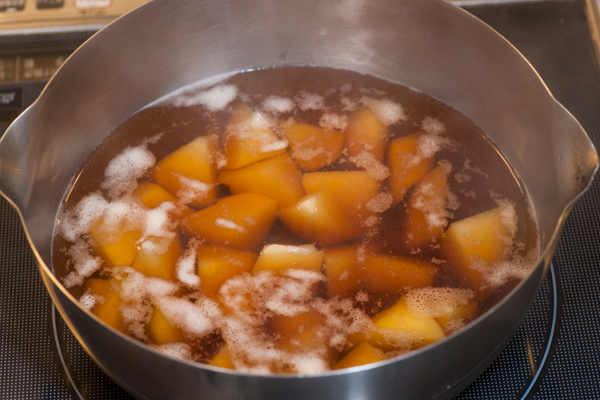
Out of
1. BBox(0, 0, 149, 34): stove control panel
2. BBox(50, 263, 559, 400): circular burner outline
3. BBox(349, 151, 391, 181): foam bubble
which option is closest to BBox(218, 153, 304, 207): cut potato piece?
BBox(349, 151, 391, 181): foam bubble

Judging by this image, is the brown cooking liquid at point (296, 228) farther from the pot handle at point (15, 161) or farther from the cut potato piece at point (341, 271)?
the pot handle at point (15, 161)

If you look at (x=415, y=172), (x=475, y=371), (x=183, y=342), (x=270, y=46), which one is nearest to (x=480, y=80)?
(x=415, y=172)

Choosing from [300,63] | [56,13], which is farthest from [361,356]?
[56,13]

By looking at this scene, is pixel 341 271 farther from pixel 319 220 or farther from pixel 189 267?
pixel 189 267

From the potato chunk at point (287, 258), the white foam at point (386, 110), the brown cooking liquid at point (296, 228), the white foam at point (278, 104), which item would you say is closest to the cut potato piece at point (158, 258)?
the brown cooking liquid at point (296, 228)

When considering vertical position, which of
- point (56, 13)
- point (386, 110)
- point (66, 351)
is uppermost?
point (56, 13)
